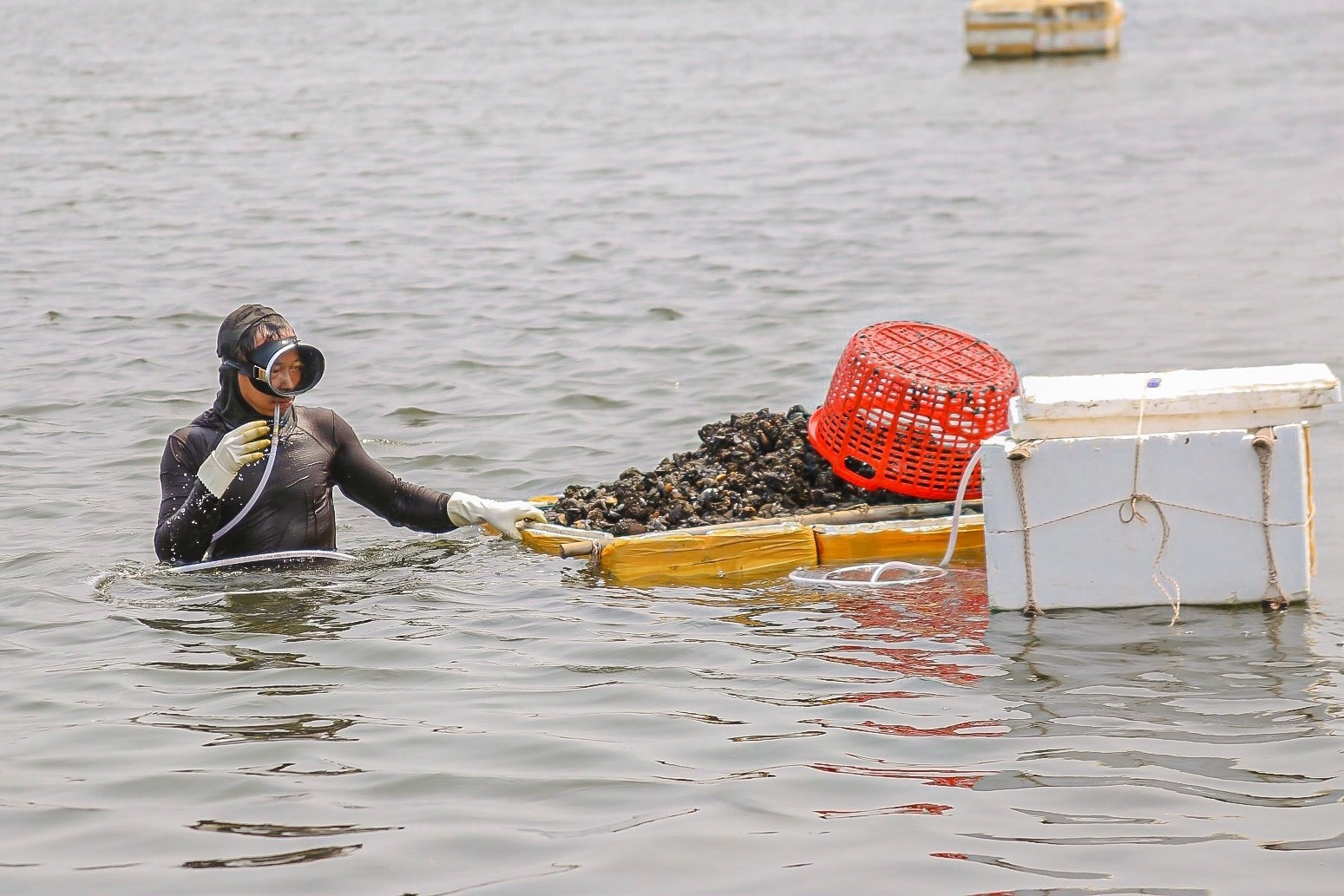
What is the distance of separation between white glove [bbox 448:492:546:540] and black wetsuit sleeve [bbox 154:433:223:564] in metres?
0.98

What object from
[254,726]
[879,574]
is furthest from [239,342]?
[879,574]

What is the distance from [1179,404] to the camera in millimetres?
5520

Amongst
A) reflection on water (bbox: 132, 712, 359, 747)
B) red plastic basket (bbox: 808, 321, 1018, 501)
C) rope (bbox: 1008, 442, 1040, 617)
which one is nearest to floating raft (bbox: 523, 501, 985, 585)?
red plastic basket (bbox: 808, 321, 1018, 501)

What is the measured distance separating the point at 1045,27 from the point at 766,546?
23970mm

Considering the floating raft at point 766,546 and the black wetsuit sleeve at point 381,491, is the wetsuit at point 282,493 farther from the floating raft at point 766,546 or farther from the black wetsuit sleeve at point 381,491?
the floating raft at point 766,546

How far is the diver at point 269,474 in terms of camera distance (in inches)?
245

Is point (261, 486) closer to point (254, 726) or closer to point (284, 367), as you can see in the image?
point (284, 367)

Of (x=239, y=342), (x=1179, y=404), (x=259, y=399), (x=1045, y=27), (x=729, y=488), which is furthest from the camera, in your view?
(x=1045, y=27)

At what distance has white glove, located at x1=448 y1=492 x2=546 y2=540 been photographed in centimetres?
693

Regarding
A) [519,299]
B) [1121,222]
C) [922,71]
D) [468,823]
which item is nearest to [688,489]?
[468,823]

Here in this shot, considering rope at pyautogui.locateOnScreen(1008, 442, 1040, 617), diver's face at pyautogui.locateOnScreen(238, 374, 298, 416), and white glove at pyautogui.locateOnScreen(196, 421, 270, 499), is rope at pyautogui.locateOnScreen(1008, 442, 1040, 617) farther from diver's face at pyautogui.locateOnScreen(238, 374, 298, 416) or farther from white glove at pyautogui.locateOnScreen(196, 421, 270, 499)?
diver's face at pyautogui.locateOnScreen(238, 374, 298, 416)

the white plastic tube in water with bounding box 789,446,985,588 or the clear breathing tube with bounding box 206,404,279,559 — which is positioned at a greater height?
the clear breathing tube with bounding box 206,404,279,559

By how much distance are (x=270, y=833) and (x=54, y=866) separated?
0.55 metres

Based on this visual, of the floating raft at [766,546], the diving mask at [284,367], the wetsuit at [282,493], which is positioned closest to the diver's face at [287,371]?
the diving mask at [284,367]
